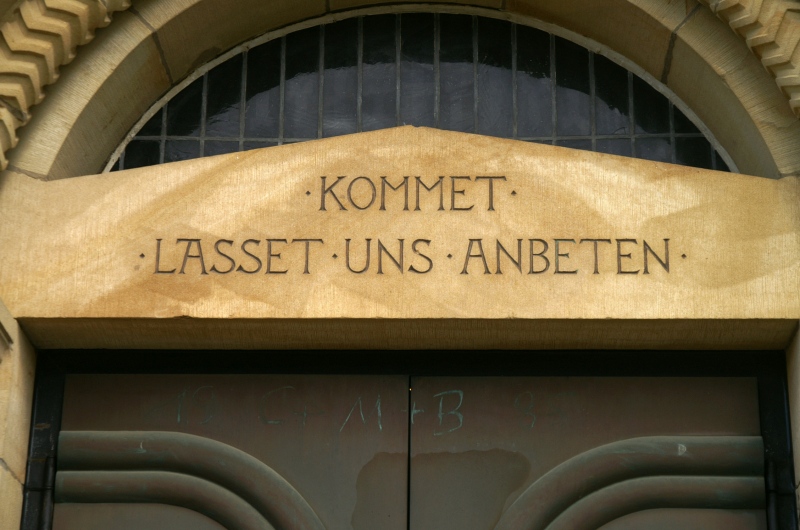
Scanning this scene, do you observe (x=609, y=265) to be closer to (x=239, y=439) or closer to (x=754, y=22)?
(x=754, y=22)

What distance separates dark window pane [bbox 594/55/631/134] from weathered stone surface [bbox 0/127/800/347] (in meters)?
0.74

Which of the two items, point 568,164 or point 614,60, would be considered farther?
point 614,60

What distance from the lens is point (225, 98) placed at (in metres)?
6.66

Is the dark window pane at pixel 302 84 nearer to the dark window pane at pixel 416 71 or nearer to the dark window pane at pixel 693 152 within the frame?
the dark window pane at pixel 416 71

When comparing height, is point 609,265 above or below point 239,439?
above

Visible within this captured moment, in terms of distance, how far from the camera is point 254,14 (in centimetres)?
663

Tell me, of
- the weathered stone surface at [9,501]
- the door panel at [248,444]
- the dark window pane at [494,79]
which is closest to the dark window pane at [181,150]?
the door panel at [248,444]

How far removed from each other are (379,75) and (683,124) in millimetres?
1510

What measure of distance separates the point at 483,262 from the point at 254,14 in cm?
189

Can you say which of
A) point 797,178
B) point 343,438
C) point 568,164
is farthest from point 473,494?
point 797,178

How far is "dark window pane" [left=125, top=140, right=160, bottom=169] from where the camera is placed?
656 centimetres

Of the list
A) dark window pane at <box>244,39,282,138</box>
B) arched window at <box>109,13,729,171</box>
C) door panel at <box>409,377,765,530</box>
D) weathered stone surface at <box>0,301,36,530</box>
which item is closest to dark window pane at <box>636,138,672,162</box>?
arched window at <box>109,13,729,171</box>

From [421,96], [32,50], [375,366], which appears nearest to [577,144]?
[421,96]

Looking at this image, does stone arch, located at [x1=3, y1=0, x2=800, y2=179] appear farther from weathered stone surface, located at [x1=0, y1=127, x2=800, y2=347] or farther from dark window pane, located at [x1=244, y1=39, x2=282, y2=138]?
weathered stone surface, located at [x1=0, y1=127, x2=800, y2=347]
